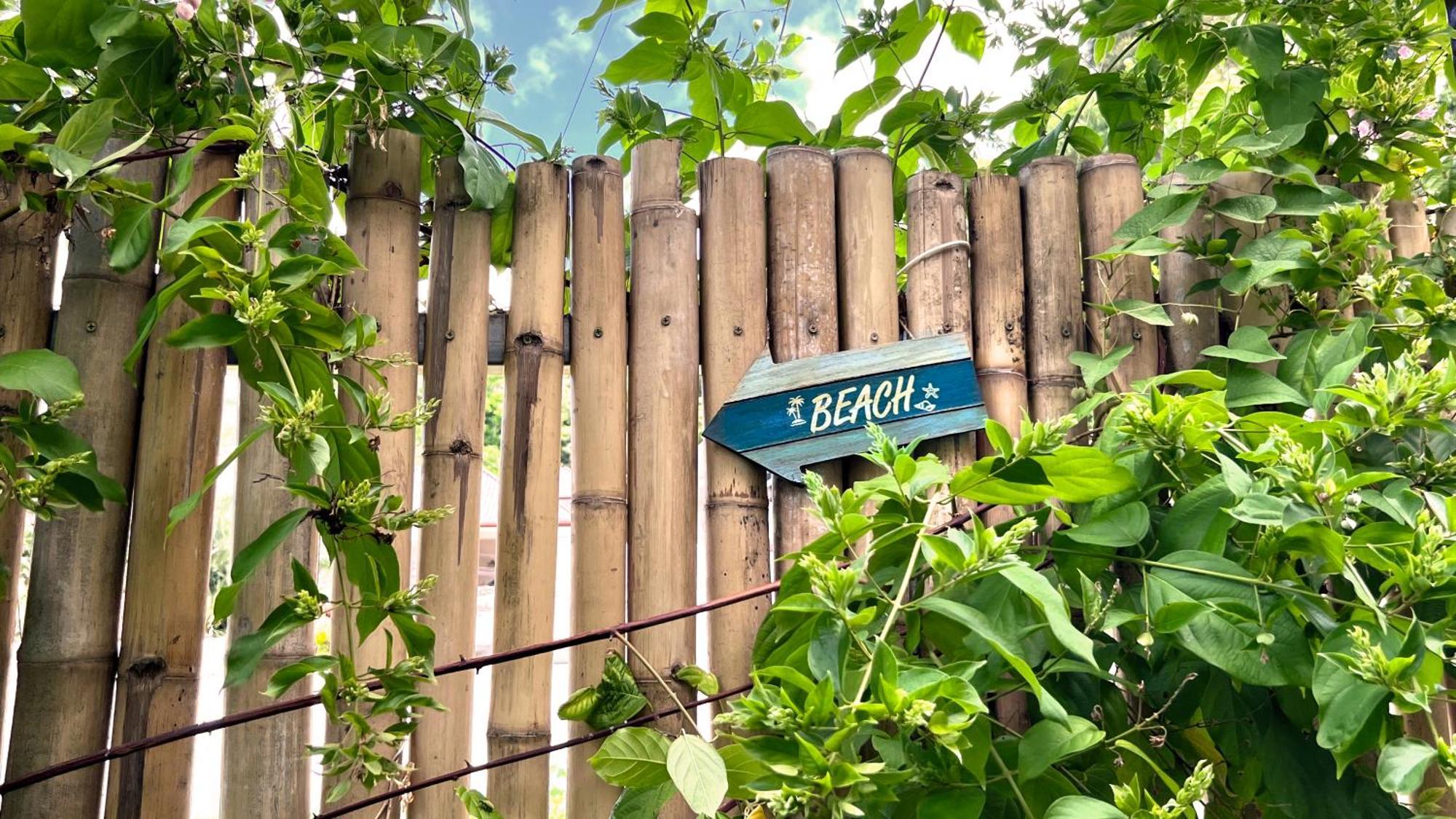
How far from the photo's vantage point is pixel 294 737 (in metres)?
1.25

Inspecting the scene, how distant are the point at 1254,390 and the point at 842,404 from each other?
1.71ft

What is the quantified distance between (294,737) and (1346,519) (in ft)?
3.92

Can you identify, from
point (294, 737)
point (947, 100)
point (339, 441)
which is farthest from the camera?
point (947, 100)

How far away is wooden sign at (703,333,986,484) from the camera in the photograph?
4.53ft

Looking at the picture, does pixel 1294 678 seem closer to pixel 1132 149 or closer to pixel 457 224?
pixel 1132 149

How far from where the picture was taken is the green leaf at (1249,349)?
A: 1.36 metres

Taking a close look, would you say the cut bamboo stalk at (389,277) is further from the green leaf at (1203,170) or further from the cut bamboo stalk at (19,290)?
the green leaf at (1203,170)

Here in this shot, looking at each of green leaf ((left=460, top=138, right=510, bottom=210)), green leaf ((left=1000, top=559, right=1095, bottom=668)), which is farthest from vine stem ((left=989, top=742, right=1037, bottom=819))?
green leaf ((left=460, top=138, right=510, bottom=210))

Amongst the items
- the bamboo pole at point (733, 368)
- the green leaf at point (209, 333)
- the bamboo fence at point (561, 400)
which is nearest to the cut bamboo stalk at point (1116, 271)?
the bamboo fence at point (561, 400)

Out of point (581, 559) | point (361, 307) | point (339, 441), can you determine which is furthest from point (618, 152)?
point (339, 441)

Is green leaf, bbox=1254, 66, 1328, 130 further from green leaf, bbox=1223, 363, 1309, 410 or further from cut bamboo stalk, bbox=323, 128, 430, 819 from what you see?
cut bamboo stalk, bbox=323, 128, 430, 819

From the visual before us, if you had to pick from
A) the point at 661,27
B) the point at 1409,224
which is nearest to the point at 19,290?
the point at 661,27

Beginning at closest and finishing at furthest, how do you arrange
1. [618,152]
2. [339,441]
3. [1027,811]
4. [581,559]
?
[1027,811] → [339,441] → [581,559] → [618,152]

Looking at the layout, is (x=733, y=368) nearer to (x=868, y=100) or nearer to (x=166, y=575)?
(x=868, y=100)
